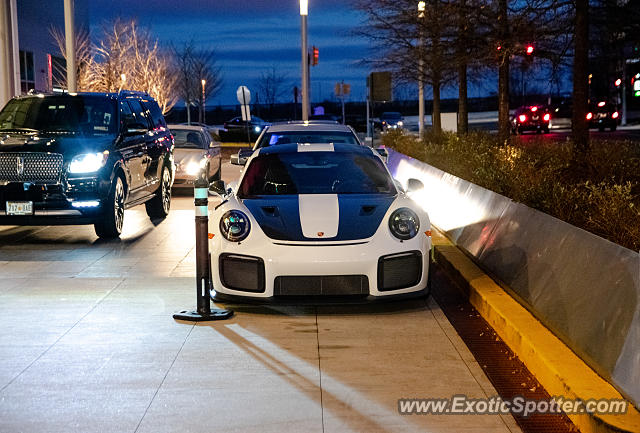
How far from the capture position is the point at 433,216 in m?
14.3

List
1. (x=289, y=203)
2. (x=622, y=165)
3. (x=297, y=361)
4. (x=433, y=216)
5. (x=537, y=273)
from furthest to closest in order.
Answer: (x=433, y=216) → (x=622, y=165) → (x=289, y=203) → (x=537, y=273) → (x=297, y=361)

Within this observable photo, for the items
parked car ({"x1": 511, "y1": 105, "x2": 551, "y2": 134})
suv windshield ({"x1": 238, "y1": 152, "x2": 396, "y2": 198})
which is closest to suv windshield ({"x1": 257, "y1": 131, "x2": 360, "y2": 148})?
suv windshield ({"x1": 238, "y1": 152, "x2": 396, "y2": 198})

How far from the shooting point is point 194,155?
20.9m

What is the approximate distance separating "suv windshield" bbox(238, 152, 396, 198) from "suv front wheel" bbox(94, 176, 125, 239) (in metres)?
3.66

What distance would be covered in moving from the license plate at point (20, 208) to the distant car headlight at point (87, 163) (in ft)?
2.26

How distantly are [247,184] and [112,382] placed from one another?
359 cm

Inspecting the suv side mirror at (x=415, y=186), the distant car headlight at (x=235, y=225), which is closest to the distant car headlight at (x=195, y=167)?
the suv side mirror at (x=415, y=186)

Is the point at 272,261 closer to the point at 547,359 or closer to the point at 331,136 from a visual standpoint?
the point at 547,359

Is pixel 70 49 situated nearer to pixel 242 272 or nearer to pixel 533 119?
pixel 242 272

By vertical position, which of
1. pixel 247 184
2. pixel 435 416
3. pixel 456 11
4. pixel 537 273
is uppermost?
pixel 456 11

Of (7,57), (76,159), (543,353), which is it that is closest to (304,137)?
(76,159)

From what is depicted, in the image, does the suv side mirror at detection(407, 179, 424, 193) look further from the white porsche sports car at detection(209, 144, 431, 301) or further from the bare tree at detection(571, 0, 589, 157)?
the bare tree at detection(571, 0, 589, 157)

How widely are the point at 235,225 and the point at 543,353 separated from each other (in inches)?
123

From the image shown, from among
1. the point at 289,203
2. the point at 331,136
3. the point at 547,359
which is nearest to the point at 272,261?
the point at 289,203
